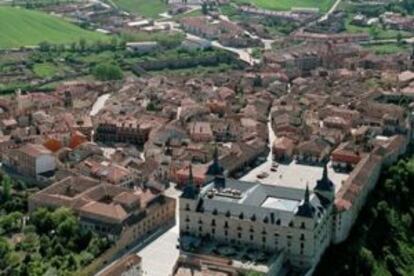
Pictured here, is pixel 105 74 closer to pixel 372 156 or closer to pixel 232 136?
pixel 232 136

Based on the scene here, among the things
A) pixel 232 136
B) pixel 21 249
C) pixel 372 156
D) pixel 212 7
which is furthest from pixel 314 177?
pixel 212 7

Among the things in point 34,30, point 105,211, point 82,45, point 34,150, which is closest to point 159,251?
point 105,211

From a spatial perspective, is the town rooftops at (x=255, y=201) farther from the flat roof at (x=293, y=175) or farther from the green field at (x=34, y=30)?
the green field at (x=34, y=30)

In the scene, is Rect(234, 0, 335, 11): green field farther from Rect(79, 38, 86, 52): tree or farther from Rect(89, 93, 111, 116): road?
Rect(89, 93, 111, 116): road

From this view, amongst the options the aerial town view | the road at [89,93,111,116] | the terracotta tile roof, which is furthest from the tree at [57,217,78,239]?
the road at [89,93,111,116]

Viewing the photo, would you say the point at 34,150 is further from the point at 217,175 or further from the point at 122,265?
the point at 122,265

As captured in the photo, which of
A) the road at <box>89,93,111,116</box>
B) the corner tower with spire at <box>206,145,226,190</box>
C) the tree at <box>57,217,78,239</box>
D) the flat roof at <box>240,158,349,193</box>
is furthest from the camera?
the road at <box>89,93,111,116</box>
